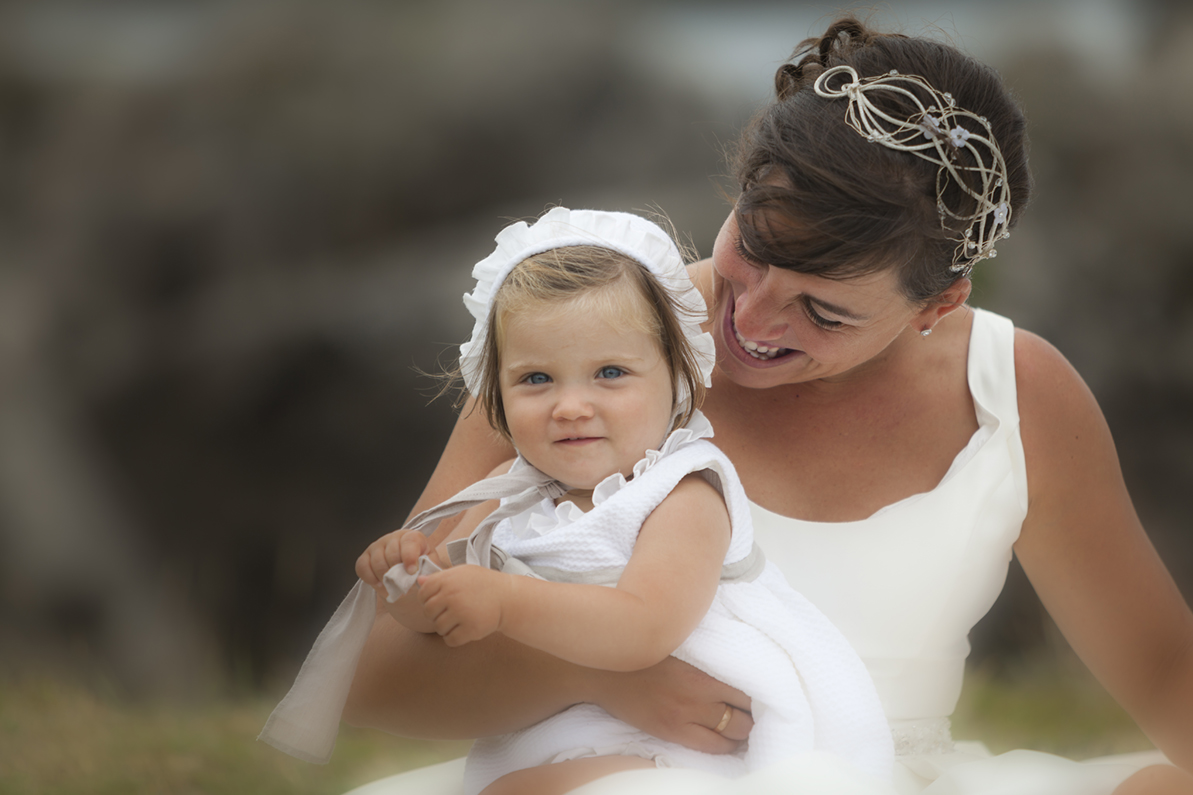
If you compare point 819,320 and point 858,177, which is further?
point 819,320

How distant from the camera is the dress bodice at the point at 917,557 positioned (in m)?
1.80

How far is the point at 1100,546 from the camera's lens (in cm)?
185

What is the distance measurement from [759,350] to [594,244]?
0.41m

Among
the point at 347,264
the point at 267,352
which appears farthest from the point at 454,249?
the point at 267,352

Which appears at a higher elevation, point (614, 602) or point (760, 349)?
point (760, 349)

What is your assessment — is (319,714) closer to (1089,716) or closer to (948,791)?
(948,791)

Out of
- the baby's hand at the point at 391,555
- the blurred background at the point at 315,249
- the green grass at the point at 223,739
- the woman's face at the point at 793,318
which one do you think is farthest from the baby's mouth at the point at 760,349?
the blurred background at the point at 315,249

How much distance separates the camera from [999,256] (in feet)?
15.1

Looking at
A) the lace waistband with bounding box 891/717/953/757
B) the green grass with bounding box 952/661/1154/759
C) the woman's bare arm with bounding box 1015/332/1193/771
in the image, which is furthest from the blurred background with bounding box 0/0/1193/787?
the lace waistband with bounding box 891/717/953/757

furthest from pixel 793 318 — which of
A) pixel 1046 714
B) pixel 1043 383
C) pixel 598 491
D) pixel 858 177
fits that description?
pixel 1046 714

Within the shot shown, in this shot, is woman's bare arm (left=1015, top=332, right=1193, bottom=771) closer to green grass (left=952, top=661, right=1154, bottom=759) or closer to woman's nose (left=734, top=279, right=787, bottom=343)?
woman's nose (left=734, top=279, right=787, bottom=343)

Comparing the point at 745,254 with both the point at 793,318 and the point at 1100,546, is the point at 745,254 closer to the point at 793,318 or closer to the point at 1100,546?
the point at 793,318

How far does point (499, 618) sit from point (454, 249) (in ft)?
12.9

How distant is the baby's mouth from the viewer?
5.50 ft
